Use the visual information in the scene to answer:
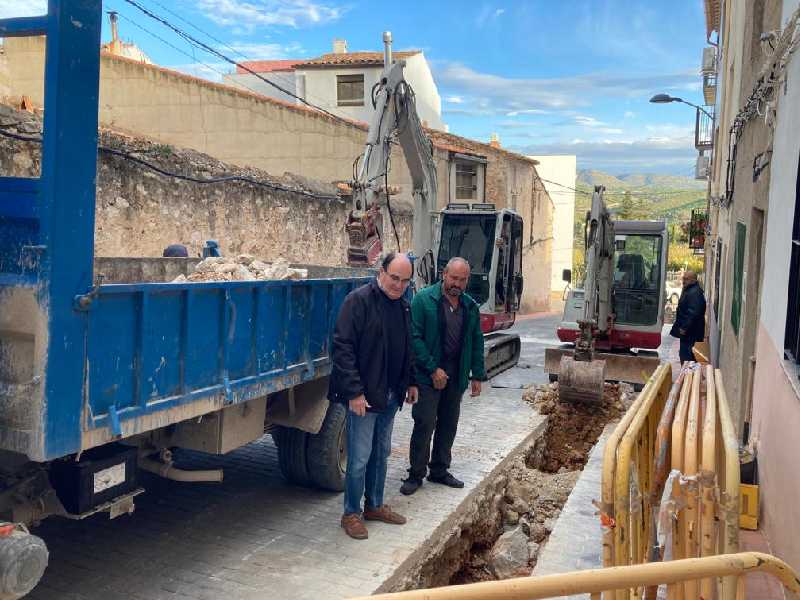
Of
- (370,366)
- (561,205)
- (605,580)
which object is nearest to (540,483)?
(370,366)

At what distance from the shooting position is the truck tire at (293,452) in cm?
622

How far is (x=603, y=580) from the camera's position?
223 cm

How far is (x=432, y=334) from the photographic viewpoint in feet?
20.1

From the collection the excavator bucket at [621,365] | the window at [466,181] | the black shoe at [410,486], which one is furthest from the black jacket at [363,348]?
the window at [466,181]

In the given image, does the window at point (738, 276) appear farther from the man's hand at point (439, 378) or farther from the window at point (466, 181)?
the window at point (466, 181)

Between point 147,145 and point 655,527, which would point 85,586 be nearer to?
point 655,527

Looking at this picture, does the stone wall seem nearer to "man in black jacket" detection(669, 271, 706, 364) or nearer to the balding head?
the balding head

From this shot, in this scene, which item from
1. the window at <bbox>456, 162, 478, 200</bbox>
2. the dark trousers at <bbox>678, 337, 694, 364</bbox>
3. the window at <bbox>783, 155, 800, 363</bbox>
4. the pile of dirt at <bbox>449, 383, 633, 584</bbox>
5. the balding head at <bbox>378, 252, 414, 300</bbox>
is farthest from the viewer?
the window at <bbox>456, 162, 478, 200</bbox>

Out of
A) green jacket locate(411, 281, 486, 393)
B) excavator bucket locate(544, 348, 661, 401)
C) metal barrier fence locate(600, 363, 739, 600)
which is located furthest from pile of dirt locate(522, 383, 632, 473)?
metal barrier fence locate(600, 363, 739, 600)

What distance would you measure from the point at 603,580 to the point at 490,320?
10.8m

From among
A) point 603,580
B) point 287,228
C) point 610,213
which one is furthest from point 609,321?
point 603,580

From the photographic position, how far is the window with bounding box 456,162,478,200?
88.6ft

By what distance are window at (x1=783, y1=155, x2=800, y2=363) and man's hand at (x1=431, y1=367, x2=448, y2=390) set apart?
259cm

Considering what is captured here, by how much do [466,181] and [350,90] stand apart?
8.12 meters
